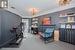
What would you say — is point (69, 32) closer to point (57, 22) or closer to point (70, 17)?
point (70, 17)

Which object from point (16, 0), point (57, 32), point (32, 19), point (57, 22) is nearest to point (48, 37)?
point (57, 32)

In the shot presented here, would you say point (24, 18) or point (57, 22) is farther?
point (24, 18)

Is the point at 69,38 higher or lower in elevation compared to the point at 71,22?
lower

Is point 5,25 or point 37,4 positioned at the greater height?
point 37,4

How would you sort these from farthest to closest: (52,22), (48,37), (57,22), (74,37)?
(52,22)
(57,22)
(48,37)
(74,37)

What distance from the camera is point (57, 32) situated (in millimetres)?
9180

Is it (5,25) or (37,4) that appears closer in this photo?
(5,25)

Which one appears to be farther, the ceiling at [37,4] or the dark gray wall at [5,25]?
the ceiling at [37,4]

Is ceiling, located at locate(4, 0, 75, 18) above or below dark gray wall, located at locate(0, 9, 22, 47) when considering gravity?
above

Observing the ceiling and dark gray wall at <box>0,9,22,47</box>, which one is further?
the ceiling

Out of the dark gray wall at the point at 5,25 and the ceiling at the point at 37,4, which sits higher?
the ceiling at the point at 37,4

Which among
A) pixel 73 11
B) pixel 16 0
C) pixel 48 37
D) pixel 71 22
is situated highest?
pixel 16 0

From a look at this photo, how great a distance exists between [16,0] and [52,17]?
4.41 meters

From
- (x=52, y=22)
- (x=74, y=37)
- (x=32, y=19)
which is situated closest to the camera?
(x=74, y=37)
